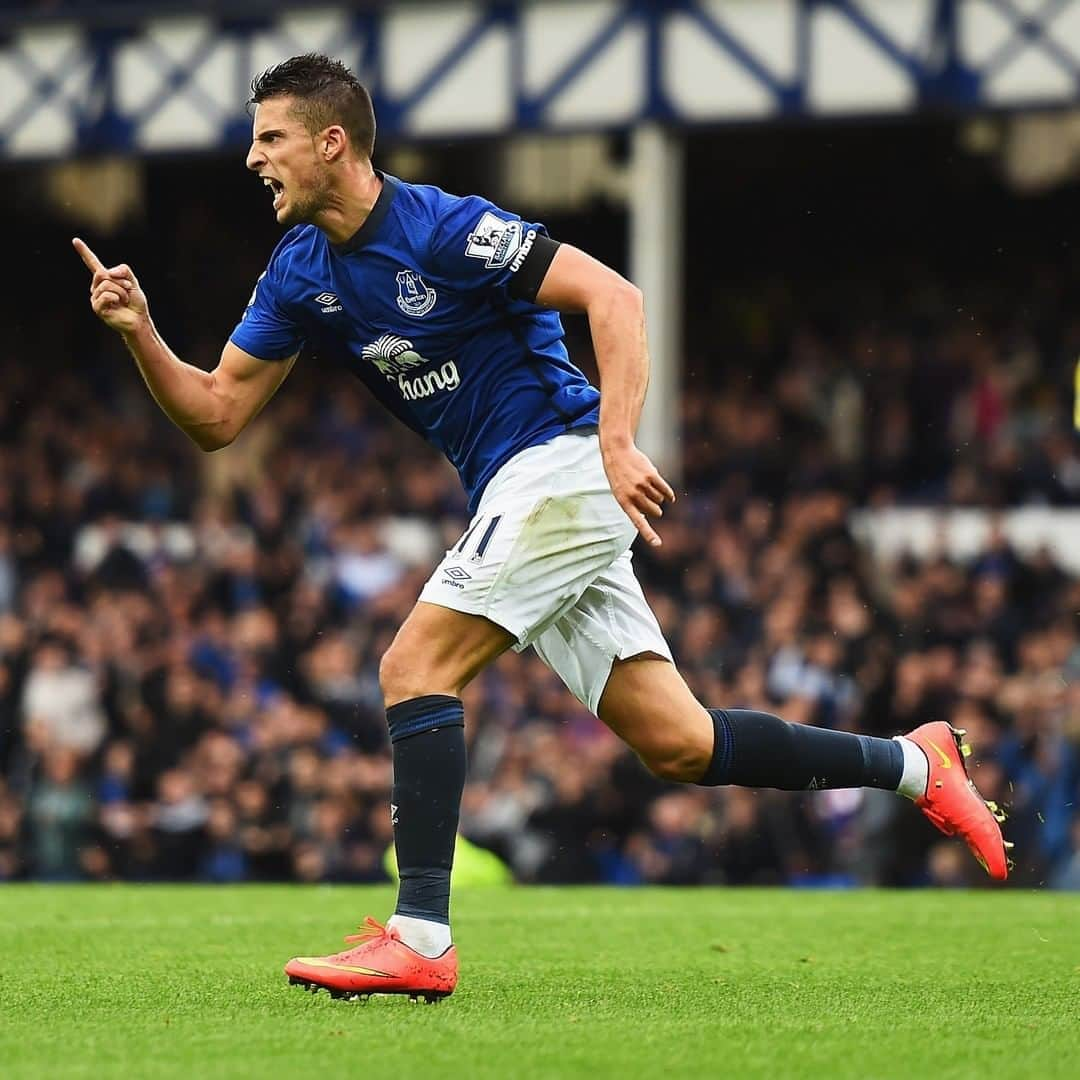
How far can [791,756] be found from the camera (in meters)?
5.83

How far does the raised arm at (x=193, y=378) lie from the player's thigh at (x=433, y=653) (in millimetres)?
864

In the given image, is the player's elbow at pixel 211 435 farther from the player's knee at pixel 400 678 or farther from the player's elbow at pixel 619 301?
the player's elbow at pixel 619 301

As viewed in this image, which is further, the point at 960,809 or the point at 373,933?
the point at 960,809

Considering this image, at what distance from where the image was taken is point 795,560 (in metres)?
14.4

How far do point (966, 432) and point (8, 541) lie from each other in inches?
311

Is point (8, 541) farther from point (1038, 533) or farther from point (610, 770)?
point (1038, 533)

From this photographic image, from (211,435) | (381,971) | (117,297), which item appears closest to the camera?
(381,971)

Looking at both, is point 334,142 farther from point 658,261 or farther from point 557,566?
point 658,261

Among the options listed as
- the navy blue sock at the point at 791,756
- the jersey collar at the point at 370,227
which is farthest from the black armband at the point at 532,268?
the navy blue sock at the point at 791,756

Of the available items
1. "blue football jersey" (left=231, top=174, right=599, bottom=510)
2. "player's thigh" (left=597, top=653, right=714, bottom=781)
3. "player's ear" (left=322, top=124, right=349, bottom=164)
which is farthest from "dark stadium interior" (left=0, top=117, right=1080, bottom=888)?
"player's ear" (left=322, top=124, right=349, bottom=164)

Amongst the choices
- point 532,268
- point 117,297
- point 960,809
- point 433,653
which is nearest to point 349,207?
point 532,268

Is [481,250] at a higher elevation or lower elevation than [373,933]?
higher

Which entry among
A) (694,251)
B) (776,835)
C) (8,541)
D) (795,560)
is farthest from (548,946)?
(694,251)

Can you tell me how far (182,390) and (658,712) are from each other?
1517 millimetres
